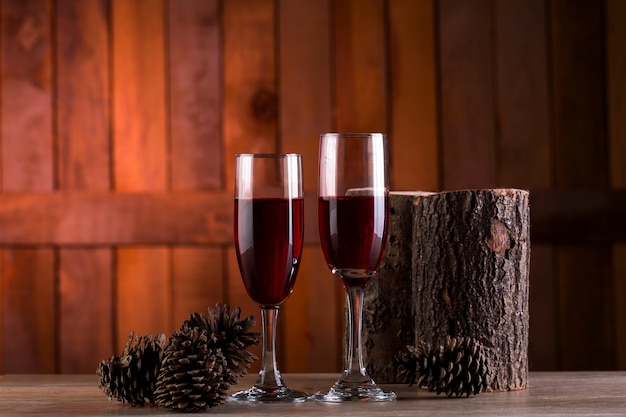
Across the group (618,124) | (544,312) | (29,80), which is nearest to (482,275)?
(544,312)

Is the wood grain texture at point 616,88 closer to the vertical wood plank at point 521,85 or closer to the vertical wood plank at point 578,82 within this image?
the vertical wood plank at point 578,82

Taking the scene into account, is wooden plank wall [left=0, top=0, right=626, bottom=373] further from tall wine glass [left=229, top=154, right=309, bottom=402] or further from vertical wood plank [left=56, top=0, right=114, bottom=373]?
tall wine glass [left=229, top=154, right=309, bottom=402]

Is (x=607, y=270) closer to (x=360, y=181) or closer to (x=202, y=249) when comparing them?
(x=202, y=249)

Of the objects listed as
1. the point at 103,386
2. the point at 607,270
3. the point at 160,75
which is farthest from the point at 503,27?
the point at 103,386

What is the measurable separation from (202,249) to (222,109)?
1.19 feet

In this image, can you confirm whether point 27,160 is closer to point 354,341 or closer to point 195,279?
Result: point 195,279

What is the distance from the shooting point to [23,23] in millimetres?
2227

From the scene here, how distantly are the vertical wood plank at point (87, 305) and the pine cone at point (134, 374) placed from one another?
4.46ft

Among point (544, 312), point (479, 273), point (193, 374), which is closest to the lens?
point (193, 374)

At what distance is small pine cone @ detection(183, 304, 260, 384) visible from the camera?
875mm

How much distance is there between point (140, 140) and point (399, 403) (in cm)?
150

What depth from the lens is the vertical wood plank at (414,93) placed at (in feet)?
7.11

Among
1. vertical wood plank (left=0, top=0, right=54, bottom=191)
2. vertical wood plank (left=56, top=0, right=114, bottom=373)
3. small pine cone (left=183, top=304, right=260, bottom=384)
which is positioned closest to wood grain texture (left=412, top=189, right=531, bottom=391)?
small pine cone (left=183, top=304, right=260, bottom=384)

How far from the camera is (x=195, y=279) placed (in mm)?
2174
